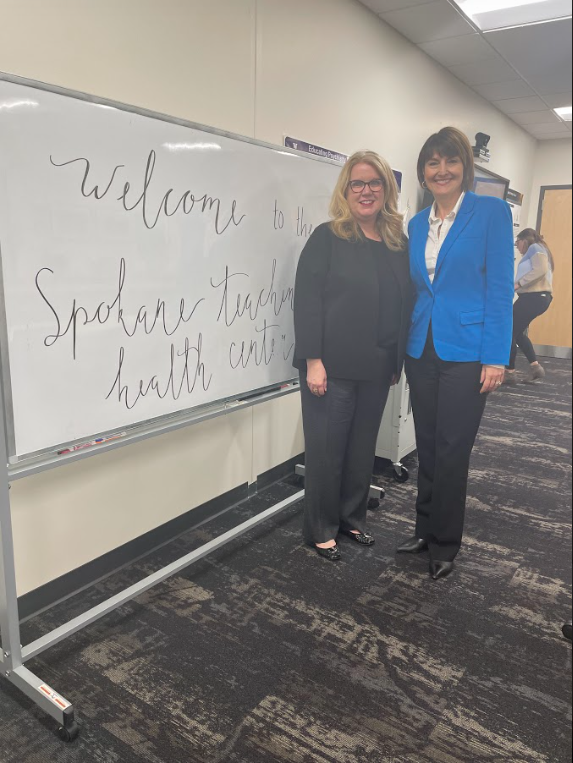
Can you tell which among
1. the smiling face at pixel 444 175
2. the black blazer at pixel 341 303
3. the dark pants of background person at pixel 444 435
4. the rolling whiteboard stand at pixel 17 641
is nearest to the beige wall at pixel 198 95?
the smiling face at pixel 444 175

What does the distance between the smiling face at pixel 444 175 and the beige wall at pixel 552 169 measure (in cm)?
114

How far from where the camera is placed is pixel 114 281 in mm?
1195

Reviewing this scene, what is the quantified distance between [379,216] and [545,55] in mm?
1468

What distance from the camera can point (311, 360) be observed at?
1.64 metres

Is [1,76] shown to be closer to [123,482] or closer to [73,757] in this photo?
[123,482]

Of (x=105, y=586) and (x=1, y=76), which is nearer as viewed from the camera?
(x=1, y=76)

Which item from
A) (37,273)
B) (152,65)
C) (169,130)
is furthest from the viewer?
(152,65)

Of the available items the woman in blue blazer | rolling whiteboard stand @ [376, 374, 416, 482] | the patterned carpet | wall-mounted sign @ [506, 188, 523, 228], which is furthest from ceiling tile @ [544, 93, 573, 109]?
rolling whiteboard stand @ [376, 374, 416, 482]

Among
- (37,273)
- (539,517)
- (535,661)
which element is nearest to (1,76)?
(37,273)

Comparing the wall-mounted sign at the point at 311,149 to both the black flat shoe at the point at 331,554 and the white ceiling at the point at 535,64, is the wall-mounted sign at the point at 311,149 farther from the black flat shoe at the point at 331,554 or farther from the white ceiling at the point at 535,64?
the white ceiling at the point at 535,64

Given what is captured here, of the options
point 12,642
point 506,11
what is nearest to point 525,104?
point 506,11

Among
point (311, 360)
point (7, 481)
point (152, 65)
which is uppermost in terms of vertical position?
point (152, 65)

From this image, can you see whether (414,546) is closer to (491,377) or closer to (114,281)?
(491,377)

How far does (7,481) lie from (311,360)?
0.88 meters
